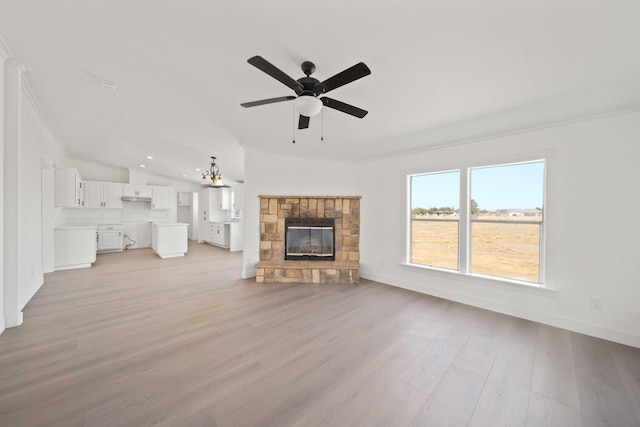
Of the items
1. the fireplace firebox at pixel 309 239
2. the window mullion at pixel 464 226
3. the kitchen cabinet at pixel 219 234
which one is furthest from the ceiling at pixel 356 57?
the kitchen cabinet at pixel 219 234

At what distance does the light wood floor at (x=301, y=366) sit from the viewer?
153cm

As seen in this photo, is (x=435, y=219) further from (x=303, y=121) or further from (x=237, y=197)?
(x=237, y=197)

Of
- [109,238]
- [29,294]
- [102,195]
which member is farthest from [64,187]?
[29,294]

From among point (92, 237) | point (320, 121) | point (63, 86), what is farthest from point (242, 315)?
point (92, 237)

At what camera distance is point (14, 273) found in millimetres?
2514

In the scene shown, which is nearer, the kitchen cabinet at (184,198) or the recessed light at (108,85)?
the recessed light at (108,85)

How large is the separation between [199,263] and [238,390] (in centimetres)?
470

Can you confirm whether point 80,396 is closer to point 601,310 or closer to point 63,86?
point 63,86

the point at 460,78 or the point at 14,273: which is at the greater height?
the point at 460,78

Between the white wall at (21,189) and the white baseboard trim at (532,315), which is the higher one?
the white wall at (21,189)

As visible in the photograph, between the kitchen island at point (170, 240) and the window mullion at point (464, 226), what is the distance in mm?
6638

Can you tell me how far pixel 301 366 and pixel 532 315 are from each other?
112 inches

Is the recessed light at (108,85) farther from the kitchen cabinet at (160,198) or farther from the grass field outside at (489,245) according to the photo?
the kitchen cabinet at (160,198)

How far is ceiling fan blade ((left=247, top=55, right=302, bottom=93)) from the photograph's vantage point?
159cm
